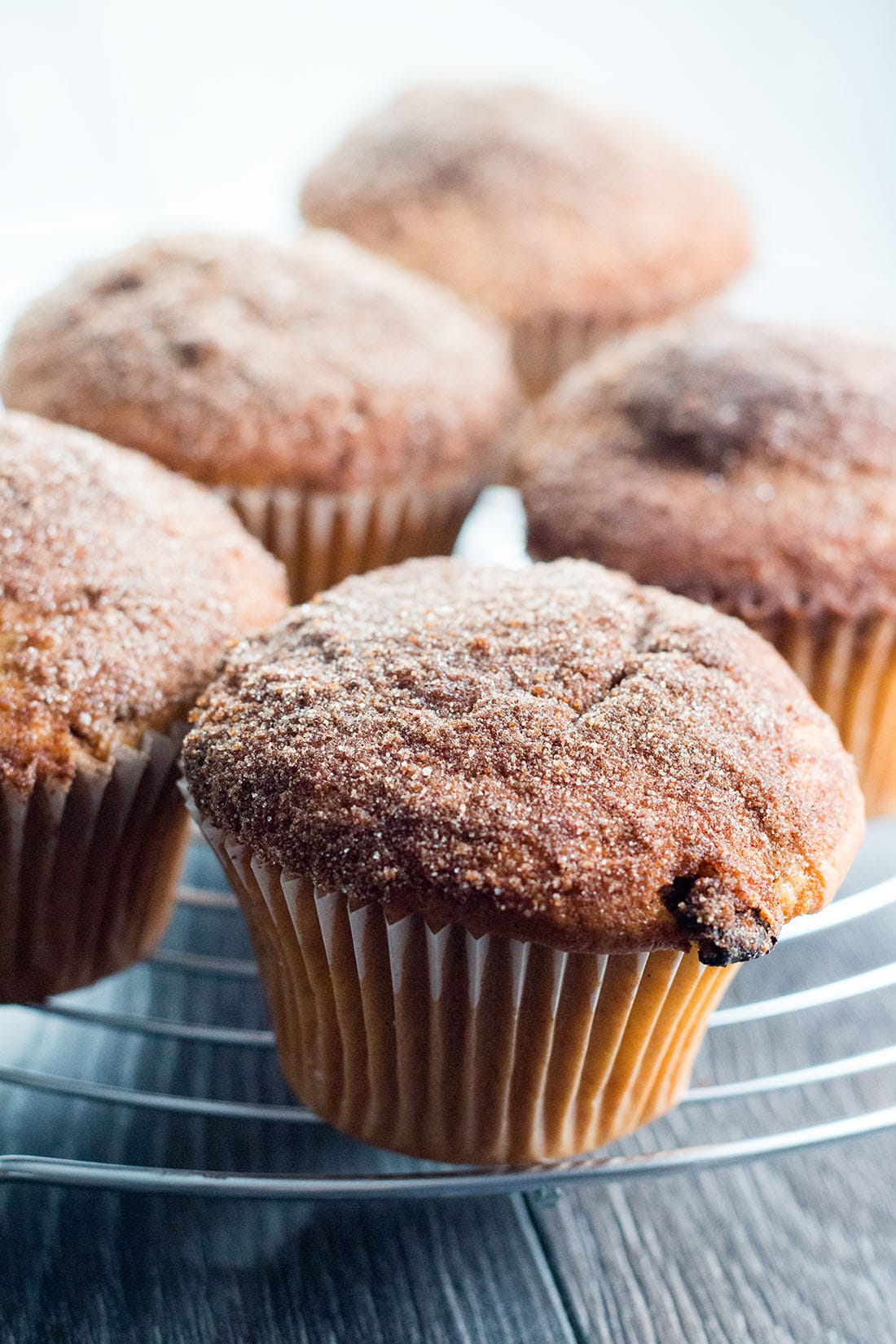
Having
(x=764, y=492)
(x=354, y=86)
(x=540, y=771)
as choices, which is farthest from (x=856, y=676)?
(x=354, y=86)

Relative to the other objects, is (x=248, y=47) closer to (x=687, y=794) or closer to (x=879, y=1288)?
(x=687, y=794)

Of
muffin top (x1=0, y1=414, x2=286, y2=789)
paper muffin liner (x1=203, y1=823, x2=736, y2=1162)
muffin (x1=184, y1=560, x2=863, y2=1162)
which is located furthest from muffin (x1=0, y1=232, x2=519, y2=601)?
paper muffin liner (x1=203, y1=823, x2=736, y2=1162)

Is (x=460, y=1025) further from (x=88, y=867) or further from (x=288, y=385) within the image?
(x=288, y=385)

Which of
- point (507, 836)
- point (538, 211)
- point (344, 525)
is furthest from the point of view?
point (538, 211)

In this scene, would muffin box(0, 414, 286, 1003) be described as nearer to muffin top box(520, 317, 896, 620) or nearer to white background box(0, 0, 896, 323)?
muffin top box(520, 317, 896, 620)

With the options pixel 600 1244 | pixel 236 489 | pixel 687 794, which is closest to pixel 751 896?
pixel 687 794

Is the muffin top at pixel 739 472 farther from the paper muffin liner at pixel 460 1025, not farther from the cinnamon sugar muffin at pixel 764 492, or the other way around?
the paper muffin liner at pixel 460 1025
